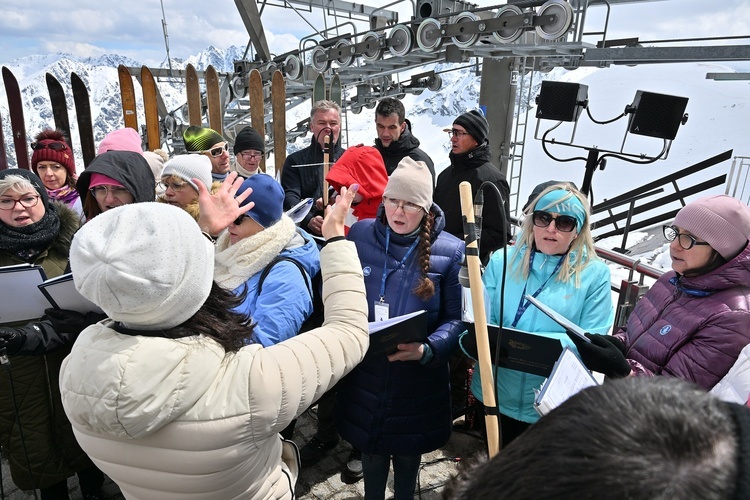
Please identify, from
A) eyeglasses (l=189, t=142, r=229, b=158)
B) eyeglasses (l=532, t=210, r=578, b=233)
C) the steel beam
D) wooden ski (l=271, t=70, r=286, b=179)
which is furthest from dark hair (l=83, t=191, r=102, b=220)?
the steel beam

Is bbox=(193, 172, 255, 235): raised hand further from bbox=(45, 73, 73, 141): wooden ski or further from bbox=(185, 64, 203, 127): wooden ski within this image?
bbox=(185, 64, 203, 127): wooden ski

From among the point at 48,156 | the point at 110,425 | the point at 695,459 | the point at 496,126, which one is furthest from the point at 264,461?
the point at 496,126

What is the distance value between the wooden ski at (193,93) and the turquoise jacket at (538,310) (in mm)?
6627

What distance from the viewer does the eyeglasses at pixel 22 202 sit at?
A: 2.13m

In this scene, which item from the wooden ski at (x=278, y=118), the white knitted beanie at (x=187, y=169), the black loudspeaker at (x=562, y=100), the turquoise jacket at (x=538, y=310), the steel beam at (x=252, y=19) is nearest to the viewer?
the turquoise jacket at (x=538, y=310)

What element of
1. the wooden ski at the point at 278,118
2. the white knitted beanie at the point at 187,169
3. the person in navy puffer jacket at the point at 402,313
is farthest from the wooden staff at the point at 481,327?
the wooden ski at the point at 278,118

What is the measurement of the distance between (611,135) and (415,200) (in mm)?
25741

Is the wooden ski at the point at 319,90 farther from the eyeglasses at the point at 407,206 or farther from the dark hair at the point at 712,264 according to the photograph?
the dark hair at the point at 712,264

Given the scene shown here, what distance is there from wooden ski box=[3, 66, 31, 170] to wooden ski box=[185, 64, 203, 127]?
224 cm

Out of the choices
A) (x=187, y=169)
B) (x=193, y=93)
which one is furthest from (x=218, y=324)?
(x=193, y=93)

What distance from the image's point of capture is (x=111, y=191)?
2.45 meters

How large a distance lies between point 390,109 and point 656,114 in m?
2.72

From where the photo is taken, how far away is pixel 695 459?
432 millimetres

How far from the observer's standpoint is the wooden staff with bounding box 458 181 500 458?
1.40 meters
